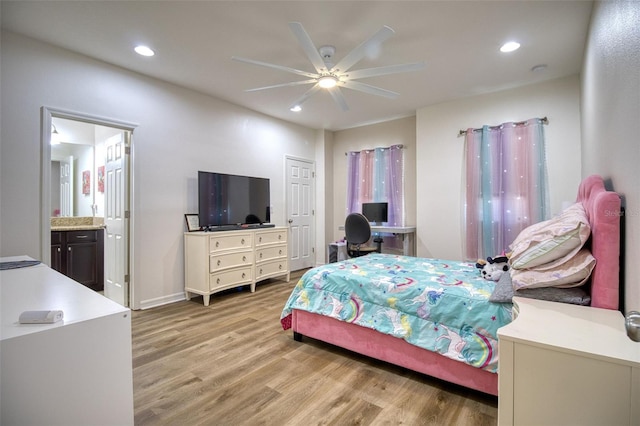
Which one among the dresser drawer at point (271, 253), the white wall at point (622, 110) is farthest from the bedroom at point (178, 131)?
the dresser drawer at point (271, 253)

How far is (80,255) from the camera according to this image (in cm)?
396

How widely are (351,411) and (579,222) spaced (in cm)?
158

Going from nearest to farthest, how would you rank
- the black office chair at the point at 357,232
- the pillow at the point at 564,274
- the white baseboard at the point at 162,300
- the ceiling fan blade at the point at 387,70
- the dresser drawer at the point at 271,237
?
1. the pillow at the point at 564,274
2. the ceiling fan blade at the point at 387,70
3. the white baseboard at the point at 162,300
4. the dresser drawer at the point at 271,237
5. the black office chair at the point at 357,232

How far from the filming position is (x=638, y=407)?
861 millimetres

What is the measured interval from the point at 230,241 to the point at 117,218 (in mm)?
1332

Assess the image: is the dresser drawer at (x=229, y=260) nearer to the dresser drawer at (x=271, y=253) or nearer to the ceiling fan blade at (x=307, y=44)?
the dresser drawer at (x=271, y=253)

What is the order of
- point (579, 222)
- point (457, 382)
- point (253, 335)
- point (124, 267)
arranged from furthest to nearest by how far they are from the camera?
1. point (124, 267)
2. point (253, 335)
3. point (457, 382)
4. point (579, 222)

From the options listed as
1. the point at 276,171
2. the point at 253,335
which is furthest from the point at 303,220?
the point at 253,335

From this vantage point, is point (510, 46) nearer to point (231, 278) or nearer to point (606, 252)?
point (606, 252)

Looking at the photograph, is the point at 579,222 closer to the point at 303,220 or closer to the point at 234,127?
the point at 234,127

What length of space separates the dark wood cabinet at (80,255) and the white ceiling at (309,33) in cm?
234

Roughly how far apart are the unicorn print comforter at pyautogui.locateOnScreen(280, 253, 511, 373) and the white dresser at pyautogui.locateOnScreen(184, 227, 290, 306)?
137 centimetres

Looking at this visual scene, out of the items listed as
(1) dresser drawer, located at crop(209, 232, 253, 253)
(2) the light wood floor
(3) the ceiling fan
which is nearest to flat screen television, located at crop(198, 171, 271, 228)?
(1) dresser drawer, located at crop(209, 232, 253, 253)

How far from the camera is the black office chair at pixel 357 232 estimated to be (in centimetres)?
431
